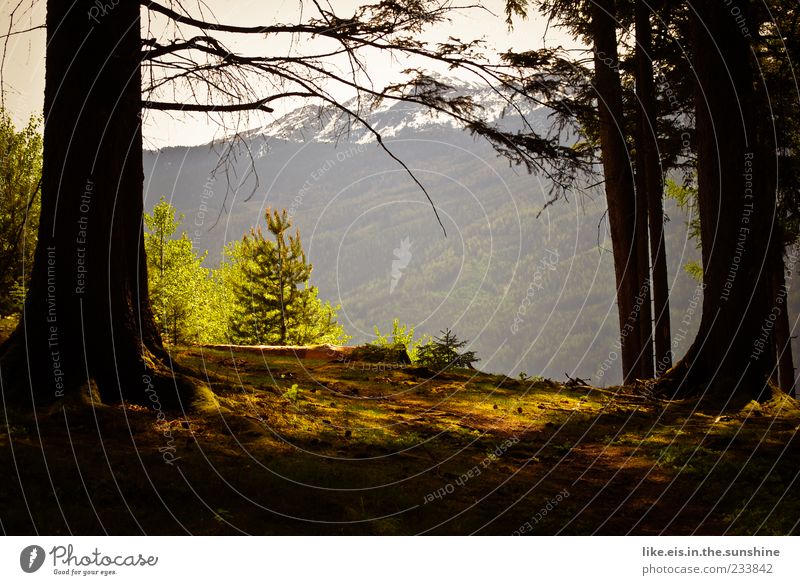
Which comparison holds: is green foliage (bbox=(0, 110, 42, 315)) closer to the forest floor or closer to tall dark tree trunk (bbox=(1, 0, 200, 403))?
tall dark tree trunk (bbox=(1, 0, 200, 403))

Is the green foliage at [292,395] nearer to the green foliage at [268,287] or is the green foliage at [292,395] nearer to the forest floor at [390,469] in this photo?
the forest floor at [390,469]

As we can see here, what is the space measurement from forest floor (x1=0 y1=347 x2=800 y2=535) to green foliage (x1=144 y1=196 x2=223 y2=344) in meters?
19.6

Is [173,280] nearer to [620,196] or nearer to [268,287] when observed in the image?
[268,287]

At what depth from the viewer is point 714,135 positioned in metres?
8.31

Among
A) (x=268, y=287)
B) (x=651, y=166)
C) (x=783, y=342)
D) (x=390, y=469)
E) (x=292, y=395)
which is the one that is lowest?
(x=390, y=469)

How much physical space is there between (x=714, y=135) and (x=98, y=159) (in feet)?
22.6

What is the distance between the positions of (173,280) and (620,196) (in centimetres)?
2564

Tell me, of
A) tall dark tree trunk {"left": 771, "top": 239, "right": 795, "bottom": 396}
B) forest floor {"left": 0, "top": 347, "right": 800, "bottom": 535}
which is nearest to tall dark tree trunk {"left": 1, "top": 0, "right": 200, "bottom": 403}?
forest floor {"left": 0, "top": 347, "right": 800, "bottom": 535}

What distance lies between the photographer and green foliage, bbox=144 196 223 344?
2795 cm

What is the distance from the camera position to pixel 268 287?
40125mm

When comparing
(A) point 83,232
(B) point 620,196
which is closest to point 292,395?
(A) point 83,232
